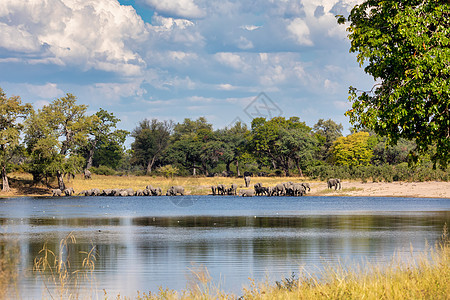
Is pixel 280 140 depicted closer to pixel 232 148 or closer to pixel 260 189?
pixel 232 148

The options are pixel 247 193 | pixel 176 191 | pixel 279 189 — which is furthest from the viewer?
pixel 176 191

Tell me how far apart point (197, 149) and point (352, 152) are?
35.1m

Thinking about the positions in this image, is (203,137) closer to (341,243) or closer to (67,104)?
(67,104)

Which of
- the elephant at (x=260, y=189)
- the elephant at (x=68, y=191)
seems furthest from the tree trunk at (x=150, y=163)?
the elephant at (x=260, y=189)

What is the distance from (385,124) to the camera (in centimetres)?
1584

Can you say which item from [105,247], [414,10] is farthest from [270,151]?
[414,10]

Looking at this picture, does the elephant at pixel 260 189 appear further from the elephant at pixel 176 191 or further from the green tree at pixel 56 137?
the green tree at pixel 56 137

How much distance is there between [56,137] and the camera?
81562 millimetres

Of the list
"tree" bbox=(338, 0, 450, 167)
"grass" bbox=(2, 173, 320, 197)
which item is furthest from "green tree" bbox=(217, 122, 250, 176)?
"tree" bbox=(338, 0, 450, 167)

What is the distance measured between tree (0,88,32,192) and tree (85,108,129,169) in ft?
120

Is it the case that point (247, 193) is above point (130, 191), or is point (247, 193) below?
below

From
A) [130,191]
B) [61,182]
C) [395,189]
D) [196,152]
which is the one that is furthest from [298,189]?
[196,152]

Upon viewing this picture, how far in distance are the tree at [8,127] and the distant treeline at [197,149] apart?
13 centimetres

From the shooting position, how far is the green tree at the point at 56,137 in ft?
257
